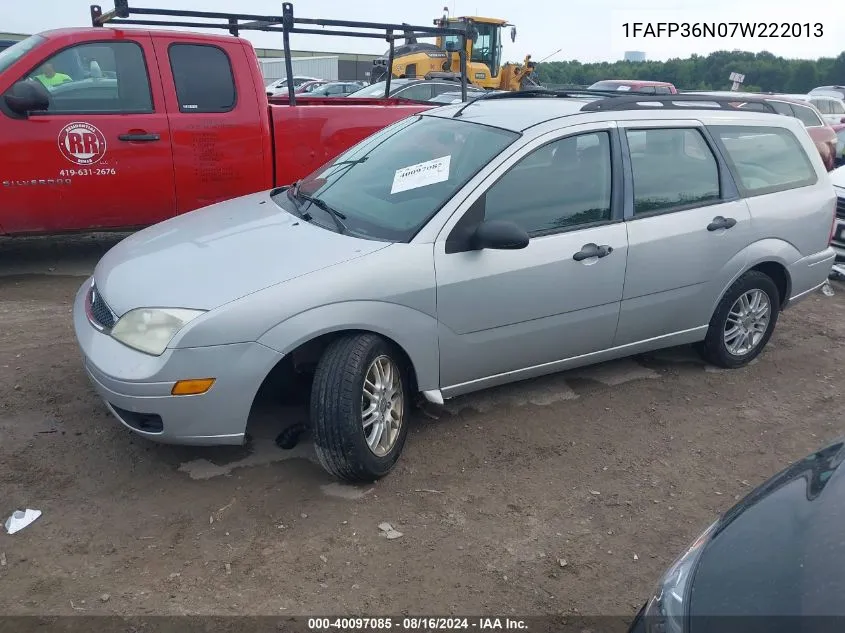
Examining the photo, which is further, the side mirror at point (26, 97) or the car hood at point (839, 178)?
the car hood at point (839, 178)

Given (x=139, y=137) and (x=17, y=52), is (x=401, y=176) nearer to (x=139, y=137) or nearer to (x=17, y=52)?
(x=139, y=137)

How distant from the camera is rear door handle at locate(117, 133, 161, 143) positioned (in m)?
5.95

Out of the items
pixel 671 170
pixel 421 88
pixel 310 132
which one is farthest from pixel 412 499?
pixel 421 88

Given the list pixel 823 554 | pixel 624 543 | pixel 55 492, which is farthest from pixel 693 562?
pixel 55 492

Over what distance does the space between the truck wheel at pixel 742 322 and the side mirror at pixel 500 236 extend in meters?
1.91

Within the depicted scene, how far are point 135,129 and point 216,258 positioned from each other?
10.3 ft

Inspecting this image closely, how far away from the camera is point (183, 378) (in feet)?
10.0

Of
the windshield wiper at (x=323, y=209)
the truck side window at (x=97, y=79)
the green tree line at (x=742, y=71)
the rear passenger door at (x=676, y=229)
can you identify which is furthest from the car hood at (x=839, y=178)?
the green tree line at (x=742, y=71)

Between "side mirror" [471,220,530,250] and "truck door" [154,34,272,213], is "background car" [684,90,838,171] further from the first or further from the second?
"side mirror" [471,220,530,250]

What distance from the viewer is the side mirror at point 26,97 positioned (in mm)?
5484

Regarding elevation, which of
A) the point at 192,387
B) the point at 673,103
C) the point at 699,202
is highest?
the point at 673,103

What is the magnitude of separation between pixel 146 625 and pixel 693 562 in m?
1.85

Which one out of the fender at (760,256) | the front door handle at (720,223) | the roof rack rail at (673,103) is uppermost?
the roof rack rail at (673,103)

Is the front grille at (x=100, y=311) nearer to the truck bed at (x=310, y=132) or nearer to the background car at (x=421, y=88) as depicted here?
the truck bed at (x=310, y=132)
